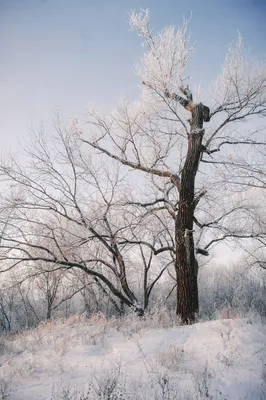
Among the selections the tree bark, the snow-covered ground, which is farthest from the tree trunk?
the snow-covered ground

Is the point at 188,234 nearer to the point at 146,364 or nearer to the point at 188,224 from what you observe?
the point at 188,224

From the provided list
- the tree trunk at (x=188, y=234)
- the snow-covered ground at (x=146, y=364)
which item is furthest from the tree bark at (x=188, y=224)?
the snow-covered ground at (x=146, y=364)

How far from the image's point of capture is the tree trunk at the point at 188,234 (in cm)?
584

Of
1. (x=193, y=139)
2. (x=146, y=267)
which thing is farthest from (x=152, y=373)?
(x=146, y=267)

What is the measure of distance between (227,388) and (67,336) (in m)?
3.61

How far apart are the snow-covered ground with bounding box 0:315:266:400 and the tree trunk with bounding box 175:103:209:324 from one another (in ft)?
3.12

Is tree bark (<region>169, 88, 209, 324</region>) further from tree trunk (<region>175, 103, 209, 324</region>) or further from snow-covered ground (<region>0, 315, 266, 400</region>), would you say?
snow-covered ground (<region>0, 315, 266, 400</region>)

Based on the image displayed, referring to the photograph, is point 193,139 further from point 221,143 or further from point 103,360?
point 103,360

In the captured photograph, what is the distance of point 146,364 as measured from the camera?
3404 mm

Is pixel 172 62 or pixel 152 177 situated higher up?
pixel 172 62

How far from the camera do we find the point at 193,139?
6559mm

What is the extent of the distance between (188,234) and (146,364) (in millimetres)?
3285

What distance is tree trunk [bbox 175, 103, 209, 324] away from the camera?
5.84 meters

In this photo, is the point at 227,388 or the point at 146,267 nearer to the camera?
the point at 227,388
